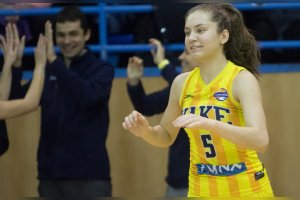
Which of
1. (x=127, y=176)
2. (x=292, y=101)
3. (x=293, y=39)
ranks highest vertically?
(x=293, y=39)

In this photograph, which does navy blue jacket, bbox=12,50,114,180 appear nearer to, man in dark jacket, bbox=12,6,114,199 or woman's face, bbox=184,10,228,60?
man in dark jacket, bbox=12,6,114,199

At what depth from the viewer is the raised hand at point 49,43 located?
4914 mm

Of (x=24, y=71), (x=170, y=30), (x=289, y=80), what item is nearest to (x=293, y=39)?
(x=289, y=80)

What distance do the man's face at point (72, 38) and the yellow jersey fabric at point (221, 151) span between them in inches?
68.8

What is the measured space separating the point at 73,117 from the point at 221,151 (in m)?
1.78

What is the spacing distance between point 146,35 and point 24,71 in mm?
981

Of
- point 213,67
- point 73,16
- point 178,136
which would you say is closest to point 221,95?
point 213,67

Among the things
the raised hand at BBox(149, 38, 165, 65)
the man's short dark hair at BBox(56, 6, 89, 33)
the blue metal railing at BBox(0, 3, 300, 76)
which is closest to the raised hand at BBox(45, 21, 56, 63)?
the man's short dark hair at BBox(56, 6, 89, 33)

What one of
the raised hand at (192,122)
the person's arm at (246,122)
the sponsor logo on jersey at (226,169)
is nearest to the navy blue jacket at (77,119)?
the sponsor logo on jersey at (226,169)

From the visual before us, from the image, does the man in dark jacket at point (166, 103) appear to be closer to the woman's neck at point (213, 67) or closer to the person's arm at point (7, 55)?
the person's arm at point (7, 55)

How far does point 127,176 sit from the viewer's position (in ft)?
18.6

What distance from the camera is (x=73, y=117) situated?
493 centimetres

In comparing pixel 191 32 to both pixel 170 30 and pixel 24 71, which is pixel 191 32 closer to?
pixel 170 30

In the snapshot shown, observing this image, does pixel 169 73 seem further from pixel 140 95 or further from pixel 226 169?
pixel 226 169
